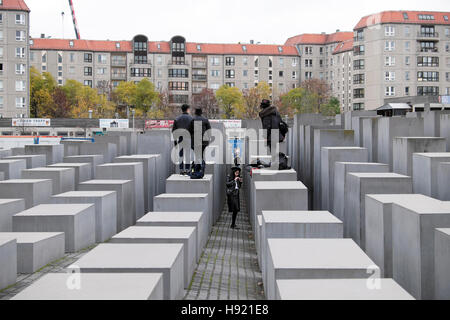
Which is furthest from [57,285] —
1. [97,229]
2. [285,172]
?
[285,172]

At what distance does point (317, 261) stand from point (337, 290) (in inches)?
36.1

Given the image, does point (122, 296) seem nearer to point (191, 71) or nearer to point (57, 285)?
point (57, 285)

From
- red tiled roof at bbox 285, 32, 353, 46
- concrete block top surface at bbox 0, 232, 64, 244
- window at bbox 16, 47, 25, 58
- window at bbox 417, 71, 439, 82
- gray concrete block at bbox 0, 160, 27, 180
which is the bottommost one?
concrete block top surface at bbox 0, 232, 64, 244

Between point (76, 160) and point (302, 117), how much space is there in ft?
39.3

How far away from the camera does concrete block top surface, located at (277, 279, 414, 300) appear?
194 inches

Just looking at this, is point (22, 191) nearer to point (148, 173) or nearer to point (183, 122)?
point (148, 173)

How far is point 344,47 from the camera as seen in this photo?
10581 cm

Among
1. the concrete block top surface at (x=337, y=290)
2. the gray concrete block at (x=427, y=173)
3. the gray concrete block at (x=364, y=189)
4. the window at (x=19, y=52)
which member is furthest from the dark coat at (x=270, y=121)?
the window at (x=19, y=52)

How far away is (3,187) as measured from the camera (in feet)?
46.7

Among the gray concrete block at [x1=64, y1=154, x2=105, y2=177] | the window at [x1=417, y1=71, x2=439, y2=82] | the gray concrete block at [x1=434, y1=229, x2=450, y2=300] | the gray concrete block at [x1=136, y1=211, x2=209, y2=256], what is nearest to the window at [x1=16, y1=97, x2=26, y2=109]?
the window at [x1=417, y1=71, x2=439, y2=82]

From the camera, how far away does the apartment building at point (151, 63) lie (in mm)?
106938

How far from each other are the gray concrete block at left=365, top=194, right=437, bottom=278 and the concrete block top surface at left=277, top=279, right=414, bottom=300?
3.19 metres

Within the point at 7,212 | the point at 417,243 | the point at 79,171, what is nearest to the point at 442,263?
the point at 417,243

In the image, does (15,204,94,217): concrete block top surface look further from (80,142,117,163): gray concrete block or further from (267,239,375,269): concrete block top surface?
(80,142,117,163): gray concrete block
